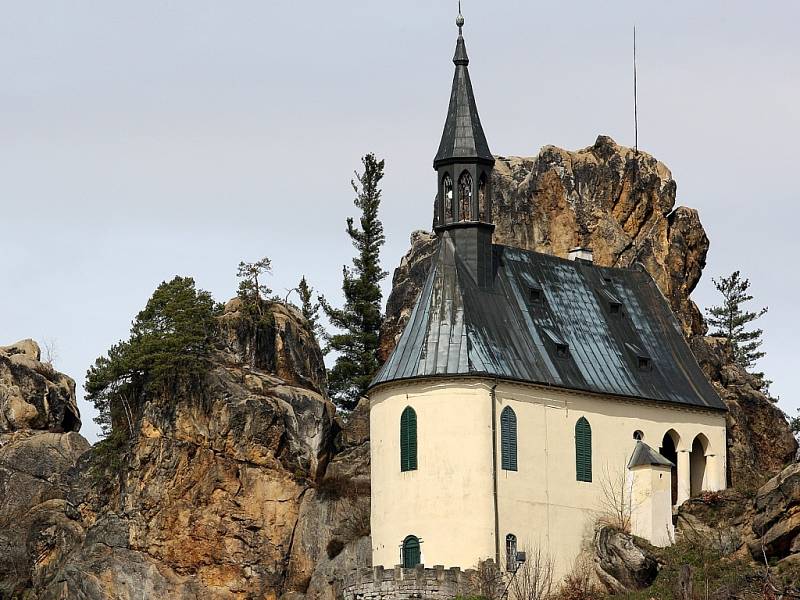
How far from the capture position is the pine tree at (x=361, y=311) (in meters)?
85.3

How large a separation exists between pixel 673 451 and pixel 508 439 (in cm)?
946

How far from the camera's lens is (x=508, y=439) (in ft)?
210

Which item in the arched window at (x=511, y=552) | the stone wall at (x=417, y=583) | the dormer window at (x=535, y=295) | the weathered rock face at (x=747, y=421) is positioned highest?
the dormer window at (x=535, y=295)

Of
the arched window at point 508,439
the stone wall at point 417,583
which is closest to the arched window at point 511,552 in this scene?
the stone wall at point 417,583

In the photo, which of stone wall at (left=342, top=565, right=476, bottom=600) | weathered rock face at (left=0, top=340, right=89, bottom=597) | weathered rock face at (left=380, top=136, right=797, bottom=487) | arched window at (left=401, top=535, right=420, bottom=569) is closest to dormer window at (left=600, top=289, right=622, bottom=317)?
weathered rock face at (left=380, top=136, right=797, bottom=487)

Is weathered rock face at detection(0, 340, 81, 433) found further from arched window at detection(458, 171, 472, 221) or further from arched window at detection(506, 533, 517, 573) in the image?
arched window at detection(506, 533, 517, 573)

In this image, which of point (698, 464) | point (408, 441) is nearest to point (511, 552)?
point (408, 441)

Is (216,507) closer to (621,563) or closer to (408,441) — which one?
(408,441)

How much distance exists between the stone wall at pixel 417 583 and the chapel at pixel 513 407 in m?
1.01

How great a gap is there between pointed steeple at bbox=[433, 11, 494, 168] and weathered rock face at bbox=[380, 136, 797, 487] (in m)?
12.7

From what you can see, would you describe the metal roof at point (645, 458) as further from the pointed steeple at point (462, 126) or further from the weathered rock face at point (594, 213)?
the weathered rock face at point (594, 213)

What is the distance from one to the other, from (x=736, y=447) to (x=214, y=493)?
20530 millimetres

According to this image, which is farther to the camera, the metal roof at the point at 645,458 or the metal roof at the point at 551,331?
the metal roof at the point at 645,458

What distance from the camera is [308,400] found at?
245ft
